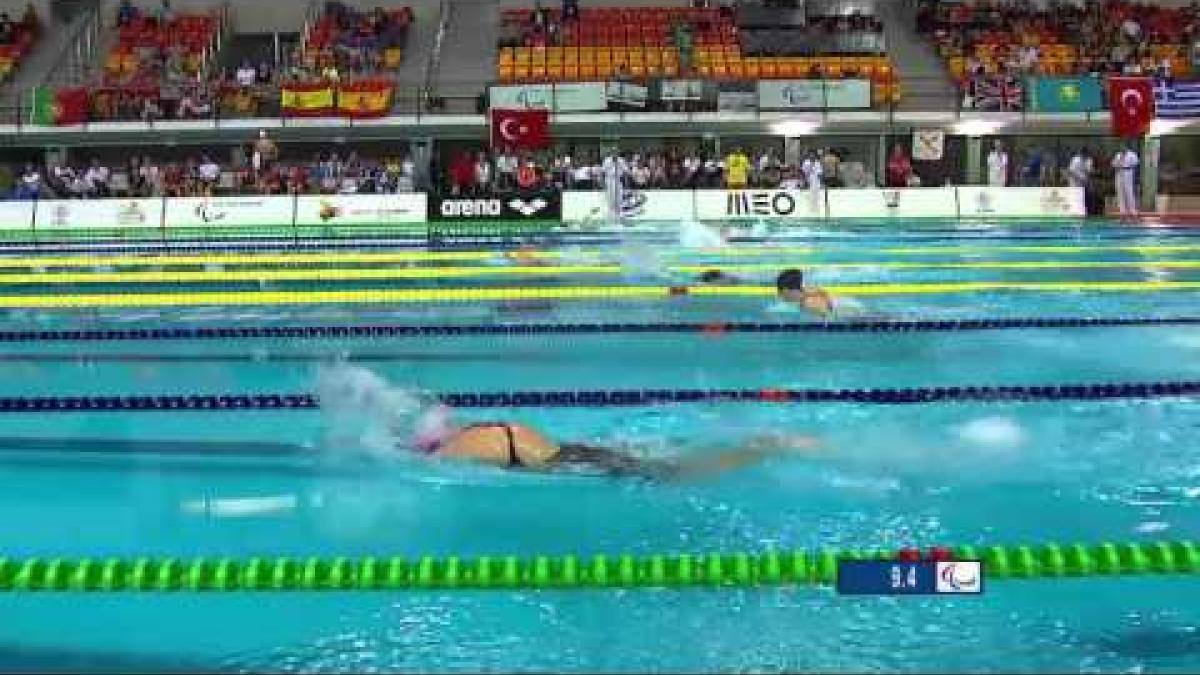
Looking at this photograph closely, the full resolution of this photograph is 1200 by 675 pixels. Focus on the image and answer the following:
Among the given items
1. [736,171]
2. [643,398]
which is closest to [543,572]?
[643,398]

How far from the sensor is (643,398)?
272 inches

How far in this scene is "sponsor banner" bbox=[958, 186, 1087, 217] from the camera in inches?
809

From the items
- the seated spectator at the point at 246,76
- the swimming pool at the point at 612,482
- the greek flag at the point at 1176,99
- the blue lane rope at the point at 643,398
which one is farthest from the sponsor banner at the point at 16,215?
the greek flag at the point at 1176,99

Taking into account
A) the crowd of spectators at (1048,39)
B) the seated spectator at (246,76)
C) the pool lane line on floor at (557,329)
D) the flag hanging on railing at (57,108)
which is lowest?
the pool lane line on floor at (557,329)

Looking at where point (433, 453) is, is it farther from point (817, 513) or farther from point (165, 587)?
point (165, 587)

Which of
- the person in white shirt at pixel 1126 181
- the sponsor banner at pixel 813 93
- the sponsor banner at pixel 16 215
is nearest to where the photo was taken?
the sponsor banner at pixel 16 215

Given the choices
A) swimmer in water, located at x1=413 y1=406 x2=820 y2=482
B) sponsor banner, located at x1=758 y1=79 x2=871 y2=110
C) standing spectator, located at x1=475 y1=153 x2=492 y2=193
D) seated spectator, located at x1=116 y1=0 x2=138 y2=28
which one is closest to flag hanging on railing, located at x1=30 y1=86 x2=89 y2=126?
seated spectator, located at x1=116 y1=0 x2=138 y2=28

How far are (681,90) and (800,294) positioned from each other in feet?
44.2

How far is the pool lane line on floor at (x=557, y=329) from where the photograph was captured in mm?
9359

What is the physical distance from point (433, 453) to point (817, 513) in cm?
174

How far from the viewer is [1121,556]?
363 centimetres

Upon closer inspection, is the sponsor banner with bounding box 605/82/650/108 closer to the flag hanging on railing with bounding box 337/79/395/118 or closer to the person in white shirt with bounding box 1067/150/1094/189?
the flag hanging on railing with bounding box 337/79/395/118

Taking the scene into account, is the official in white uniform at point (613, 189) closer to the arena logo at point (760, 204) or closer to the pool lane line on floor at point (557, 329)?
the arena logo at point (760, 204)

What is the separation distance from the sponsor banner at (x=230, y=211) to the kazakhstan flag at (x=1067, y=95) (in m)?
12.2
